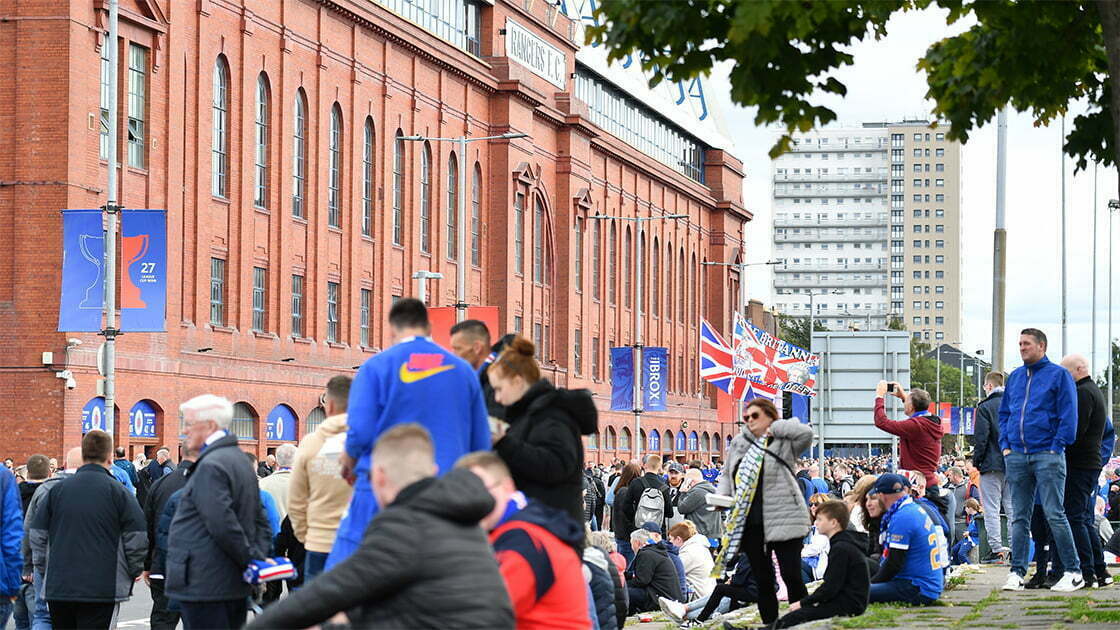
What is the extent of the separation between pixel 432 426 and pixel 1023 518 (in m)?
7.73

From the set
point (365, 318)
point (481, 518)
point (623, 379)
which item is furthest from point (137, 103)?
point (481, 518)

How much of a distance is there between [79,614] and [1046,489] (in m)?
7.71

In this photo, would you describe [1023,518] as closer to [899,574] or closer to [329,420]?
[899,574]

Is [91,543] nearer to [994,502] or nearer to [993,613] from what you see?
[993,613]

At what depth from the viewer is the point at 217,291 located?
159ft

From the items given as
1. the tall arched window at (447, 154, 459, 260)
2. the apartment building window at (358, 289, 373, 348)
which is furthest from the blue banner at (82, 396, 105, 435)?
the tall arched window at (447, 154, 459, 260)

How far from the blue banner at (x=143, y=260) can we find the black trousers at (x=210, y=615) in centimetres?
2610

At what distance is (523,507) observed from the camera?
26.1 ft

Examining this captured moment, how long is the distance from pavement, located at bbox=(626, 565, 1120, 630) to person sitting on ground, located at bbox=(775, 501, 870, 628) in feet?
0.60

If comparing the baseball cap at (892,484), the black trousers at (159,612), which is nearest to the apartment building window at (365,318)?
the black trousers at (159,612)

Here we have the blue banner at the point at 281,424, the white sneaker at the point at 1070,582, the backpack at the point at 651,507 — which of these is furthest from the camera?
the blue banner at the point at 281,424

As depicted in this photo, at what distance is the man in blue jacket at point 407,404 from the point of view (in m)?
9.23

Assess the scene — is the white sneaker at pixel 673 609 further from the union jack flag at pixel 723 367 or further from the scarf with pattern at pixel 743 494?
the union jack flag at pixel 723 367

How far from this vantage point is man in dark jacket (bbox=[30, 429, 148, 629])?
1288 cm
